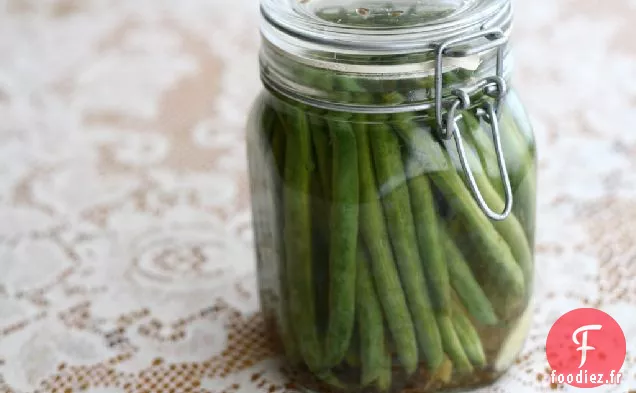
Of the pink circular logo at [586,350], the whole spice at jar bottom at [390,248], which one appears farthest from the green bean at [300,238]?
the pink circular logo at [586,350]

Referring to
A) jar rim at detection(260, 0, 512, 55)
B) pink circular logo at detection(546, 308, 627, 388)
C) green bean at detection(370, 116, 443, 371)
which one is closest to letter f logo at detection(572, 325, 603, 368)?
pink circular logo at detection(546, 308, 627, 388)

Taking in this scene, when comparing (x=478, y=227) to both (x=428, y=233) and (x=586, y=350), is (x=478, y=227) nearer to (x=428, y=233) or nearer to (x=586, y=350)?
(x=428, y=233)

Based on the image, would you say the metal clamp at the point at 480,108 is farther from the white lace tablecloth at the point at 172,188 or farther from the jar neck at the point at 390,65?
the white lace tablecloth at the point at 172,188

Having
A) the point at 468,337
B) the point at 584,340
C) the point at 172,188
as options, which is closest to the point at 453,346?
the point at 468,337

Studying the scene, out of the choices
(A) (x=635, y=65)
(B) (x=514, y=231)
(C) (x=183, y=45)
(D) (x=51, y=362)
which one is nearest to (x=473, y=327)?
(B) (x=514, y=231)

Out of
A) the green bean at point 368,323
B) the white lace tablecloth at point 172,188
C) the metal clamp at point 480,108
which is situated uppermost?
the metal clamp at point 480,108

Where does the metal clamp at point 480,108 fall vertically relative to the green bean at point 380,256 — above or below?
above

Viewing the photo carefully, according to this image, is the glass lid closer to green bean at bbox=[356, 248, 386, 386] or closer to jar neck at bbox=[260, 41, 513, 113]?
jar neck at bbox=[260, 41, 513, 113]
